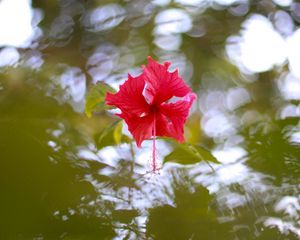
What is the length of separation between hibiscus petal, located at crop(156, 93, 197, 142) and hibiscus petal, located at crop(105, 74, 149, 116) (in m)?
0.04

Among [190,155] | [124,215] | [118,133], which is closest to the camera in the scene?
[124,215]

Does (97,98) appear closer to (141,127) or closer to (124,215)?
(141,127)

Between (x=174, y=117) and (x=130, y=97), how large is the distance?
0.09m

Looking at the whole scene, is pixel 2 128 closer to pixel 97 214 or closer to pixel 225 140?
pixel 97 214

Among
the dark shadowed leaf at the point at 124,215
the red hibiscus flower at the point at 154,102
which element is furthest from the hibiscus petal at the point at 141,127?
the dark shadowed leaf at the point at 124,215

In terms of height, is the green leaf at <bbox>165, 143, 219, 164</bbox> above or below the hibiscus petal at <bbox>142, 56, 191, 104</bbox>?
below

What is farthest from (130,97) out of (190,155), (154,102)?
(190,155)

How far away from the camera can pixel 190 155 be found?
84 cm

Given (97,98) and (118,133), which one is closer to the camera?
(97,98)

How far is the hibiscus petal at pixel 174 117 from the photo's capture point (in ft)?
2.67

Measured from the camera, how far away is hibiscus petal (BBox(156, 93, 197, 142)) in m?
0.81

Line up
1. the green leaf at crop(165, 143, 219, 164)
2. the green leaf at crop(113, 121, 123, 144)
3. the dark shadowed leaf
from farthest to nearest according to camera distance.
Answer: the green leaf at crop(113, 121, 123, 144) → the green leaf at crop(165, 143, 219, 164) → the dark shadowed leaf

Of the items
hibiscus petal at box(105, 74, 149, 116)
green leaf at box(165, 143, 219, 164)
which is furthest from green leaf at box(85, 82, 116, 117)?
green leaf at box(165, 143, 219, 164)

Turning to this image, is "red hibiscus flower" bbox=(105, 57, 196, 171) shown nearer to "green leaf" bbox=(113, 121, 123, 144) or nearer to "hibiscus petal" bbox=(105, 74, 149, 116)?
"hibiscus petal" bbox=(105, 74, 149, 116)
